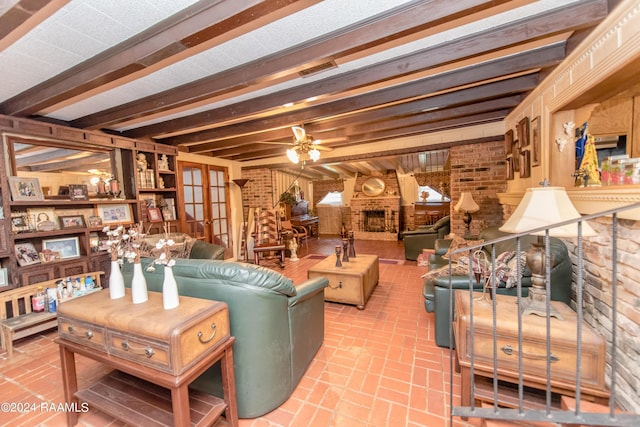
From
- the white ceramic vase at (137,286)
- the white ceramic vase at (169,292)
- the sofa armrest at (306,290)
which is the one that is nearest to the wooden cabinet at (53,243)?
the white ceramic vase at (137,286)

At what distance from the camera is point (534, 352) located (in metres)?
1.46

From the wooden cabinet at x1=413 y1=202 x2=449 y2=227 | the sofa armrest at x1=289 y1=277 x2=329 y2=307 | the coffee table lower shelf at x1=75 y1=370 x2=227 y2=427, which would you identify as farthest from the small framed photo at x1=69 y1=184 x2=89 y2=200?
the wooden cabinet at x1=413 y1=202 x2=449 y2=227

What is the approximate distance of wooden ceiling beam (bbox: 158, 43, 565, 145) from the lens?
2.17m

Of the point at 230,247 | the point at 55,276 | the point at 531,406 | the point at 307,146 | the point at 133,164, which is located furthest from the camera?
the point at 230,247

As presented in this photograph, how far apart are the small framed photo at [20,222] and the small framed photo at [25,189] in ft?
0.66

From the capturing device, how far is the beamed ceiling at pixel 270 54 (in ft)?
4.81

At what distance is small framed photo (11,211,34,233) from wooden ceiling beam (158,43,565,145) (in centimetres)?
234

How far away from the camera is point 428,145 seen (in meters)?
4.62

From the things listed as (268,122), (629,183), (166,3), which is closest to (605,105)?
(629,183)

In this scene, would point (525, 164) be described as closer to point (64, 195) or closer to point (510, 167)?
point (510, 167)

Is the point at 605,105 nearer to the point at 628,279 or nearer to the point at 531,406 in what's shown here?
Result: the point at 628,279

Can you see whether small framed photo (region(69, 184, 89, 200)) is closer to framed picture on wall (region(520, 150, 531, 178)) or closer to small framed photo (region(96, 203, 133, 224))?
small framed photo (region(96, 203, 133, 224))

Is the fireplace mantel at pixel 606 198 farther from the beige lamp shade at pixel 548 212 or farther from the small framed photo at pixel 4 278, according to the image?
the small framed photo at pixel 4 278

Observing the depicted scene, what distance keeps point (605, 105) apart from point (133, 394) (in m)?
4.90
